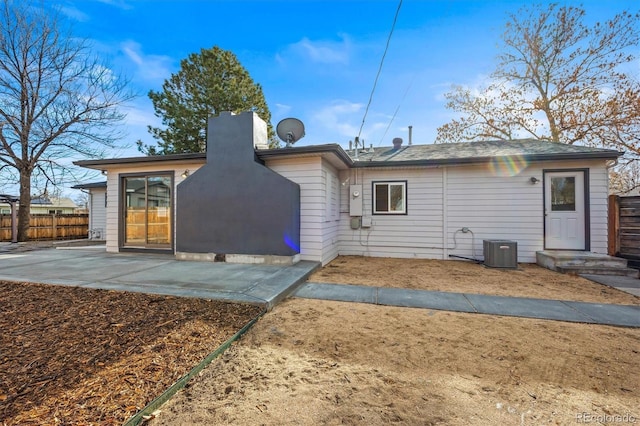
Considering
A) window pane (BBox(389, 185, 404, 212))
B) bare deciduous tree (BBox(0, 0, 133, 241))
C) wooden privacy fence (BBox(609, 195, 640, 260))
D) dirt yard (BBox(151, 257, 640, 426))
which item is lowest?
dirt yard (BBox(151, 257, 640, 426))

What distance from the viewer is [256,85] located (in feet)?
55.9

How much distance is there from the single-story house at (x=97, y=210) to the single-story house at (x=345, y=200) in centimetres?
691

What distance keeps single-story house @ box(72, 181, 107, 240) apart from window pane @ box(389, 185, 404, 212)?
13.2 metres

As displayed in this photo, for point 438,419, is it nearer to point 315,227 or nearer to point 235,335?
point 235,335

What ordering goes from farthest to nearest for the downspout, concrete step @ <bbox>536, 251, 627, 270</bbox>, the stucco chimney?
1. the stucco chimney
2. the downspout
3. concrete step @ <bbox>536, 251, 627, 270</bbox>

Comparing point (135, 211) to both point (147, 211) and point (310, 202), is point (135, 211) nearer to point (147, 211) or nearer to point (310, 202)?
point (147, 211)

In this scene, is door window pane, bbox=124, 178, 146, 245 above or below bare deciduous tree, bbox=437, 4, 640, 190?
below

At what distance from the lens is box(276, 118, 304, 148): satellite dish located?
6719 millimetres

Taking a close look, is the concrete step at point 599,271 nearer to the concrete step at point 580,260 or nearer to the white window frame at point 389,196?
the concrete step at point 580,260

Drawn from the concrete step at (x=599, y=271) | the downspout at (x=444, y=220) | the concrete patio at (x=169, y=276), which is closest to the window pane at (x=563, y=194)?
the concrete step at (x=599, y=271)

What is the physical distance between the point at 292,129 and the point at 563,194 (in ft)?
22.9

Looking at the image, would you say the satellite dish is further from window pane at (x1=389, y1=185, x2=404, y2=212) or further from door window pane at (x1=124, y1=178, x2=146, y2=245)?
door window pane at (x1=124, y1=178, x2=146, y2=245)

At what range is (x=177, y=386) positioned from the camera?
1.89 meters

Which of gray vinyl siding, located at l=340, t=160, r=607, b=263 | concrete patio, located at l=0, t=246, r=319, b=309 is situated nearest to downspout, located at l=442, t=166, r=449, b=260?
gray vinyl siding, located at l=340, t=160, r=607, b=263
